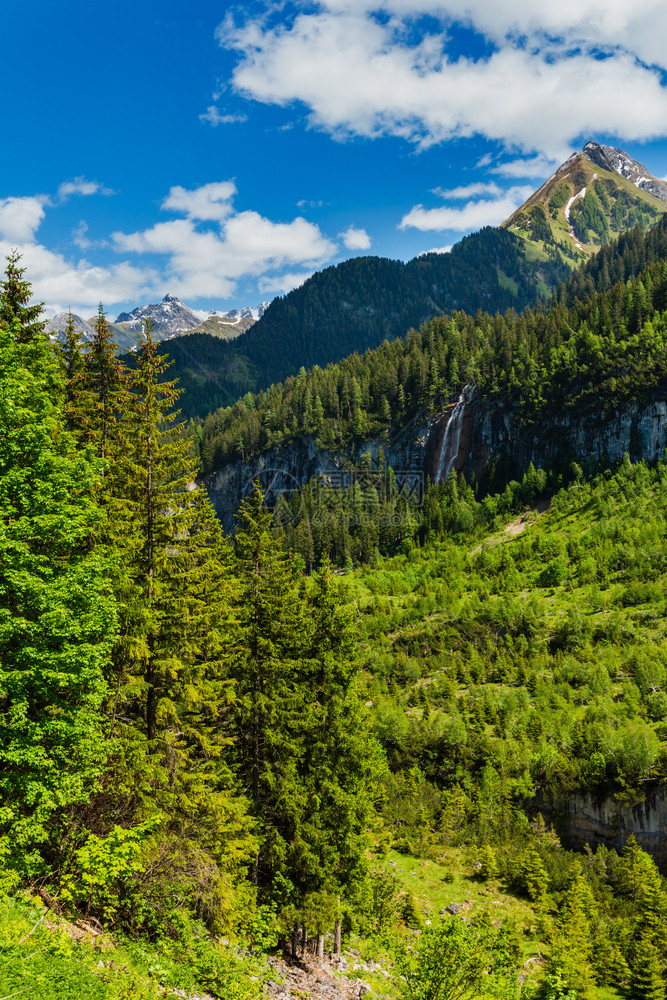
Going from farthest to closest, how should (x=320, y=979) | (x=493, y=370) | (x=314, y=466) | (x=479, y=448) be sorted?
(x=314, y=466)
(x=493, y=370)
(x=479, y=448)
(x=320, y=979)

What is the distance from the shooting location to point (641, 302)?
11262cm

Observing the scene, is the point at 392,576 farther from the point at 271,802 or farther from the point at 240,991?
the point at 240,991

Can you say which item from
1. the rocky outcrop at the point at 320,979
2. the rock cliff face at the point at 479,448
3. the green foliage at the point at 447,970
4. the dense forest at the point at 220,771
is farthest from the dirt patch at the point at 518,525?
the green foliage at the point at 447,970

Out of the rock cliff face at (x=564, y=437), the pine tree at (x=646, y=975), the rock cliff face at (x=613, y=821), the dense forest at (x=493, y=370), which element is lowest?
the rock cliff face at (x=613, y=821)

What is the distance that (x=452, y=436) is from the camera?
135625 millimetres

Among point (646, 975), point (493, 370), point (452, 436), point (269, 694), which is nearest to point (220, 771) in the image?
point (269, 694)

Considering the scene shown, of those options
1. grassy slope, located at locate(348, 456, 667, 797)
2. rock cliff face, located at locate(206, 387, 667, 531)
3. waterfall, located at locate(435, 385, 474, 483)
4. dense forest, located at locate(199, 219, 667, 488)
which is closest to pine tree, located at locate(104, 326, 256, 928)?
grassy slope, located at locate(348, 456, 667, 797)

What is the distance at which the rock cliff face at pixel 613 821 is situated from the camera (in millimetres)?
40938

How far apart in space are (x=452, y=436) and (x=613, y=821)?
102338 mm

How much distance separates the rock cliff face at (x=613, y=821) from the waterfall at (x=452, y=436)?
94190mm

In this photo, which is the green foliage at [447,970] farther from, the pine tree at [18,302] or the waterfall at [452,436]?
the waterfall at [452,436]

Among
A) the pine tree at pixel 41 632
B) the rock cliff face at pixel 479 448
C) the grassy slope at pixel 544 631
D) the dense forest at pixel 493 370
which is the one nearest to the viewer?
the pine tree at pixel 41 632

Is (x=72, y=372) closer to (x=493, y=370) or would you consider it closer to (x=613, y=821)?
(x=613, y=821)

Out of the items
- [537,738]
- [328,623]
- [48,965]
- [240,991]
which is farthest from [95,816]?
[537,738]
